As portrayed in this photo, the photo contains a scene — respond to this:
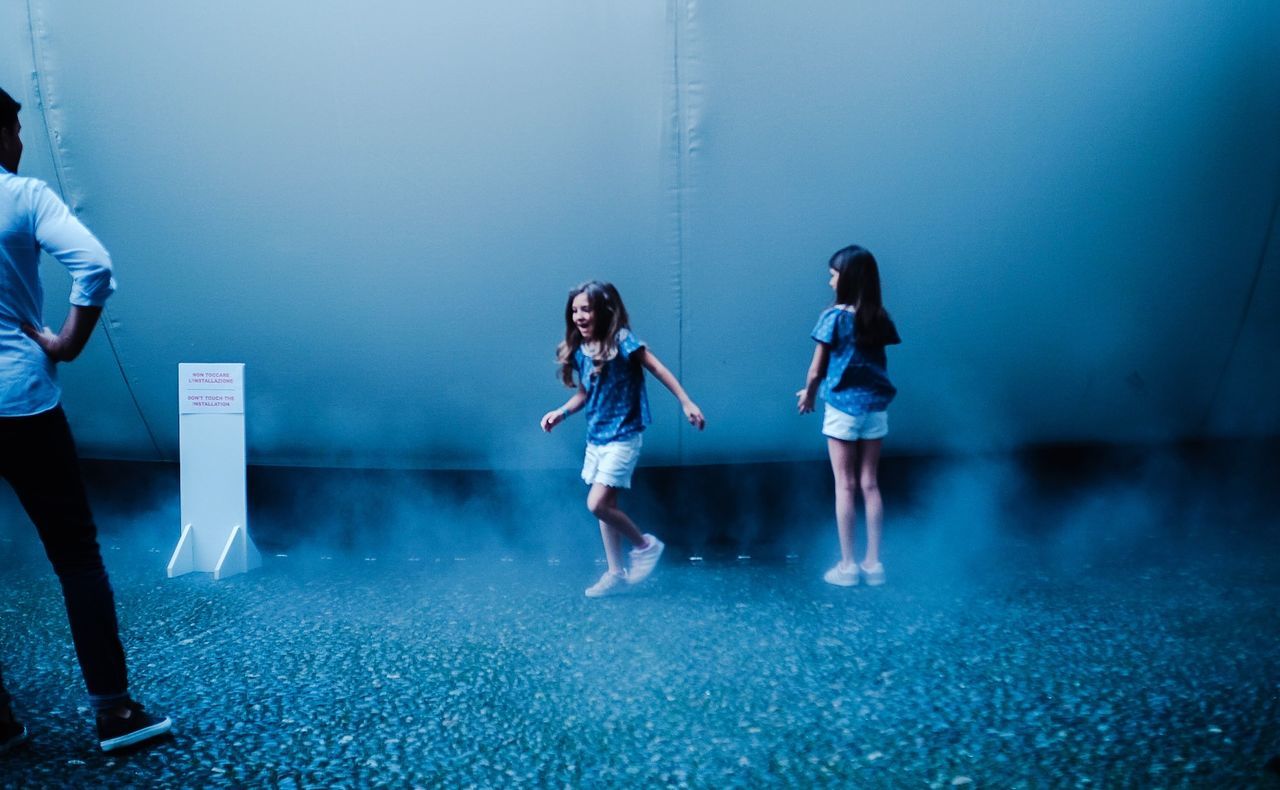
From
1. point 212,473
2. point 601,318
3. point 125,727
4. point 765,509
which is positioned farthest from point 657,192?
point 125,727

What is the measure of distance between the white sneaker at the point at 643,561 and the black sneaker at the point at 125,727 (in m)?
1.69

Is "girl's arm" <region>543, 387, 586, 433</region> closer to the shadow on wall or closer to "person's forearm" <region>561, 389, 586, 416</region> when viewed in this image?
"person's forearm" <region>561, 389, 586, 416</region>

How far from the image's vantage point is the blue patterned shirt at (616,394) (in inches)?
129

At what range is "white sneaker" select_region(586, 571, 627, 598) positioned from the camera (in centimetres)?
337

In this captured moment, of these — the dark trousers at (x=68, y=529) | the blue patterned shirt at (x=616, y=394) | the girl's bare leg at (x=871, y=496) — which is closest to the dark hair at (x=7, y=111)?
the dark trousers at (x=68, y=529)

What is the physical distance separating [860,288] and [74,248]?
7.89 ft

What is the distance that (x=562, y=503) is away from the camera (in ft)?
12.8

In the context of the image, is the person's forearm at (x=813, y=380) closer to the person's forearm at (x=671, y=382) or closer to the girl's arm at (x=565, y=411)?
the person's forearm at (x=671, y=382)

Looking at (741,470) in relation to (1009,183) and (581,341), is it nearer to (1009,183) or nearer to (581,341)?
(581,341)

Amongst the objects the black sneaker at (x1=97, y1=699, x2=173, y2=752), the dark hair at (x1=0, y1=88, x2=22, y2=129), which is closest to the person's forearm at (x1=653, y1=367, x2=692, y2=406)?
the black sneaker at (x1=97, y1=699, x2=173, y2=752)

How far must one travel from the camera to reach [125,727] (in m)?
2.21

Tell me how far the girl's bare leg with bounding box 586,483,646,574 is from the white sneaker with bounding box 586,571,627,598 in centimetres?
2

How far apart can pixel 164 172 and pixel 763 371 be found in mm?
2425

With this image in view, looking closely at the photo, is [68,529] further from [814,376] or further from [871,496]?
[871,496]
